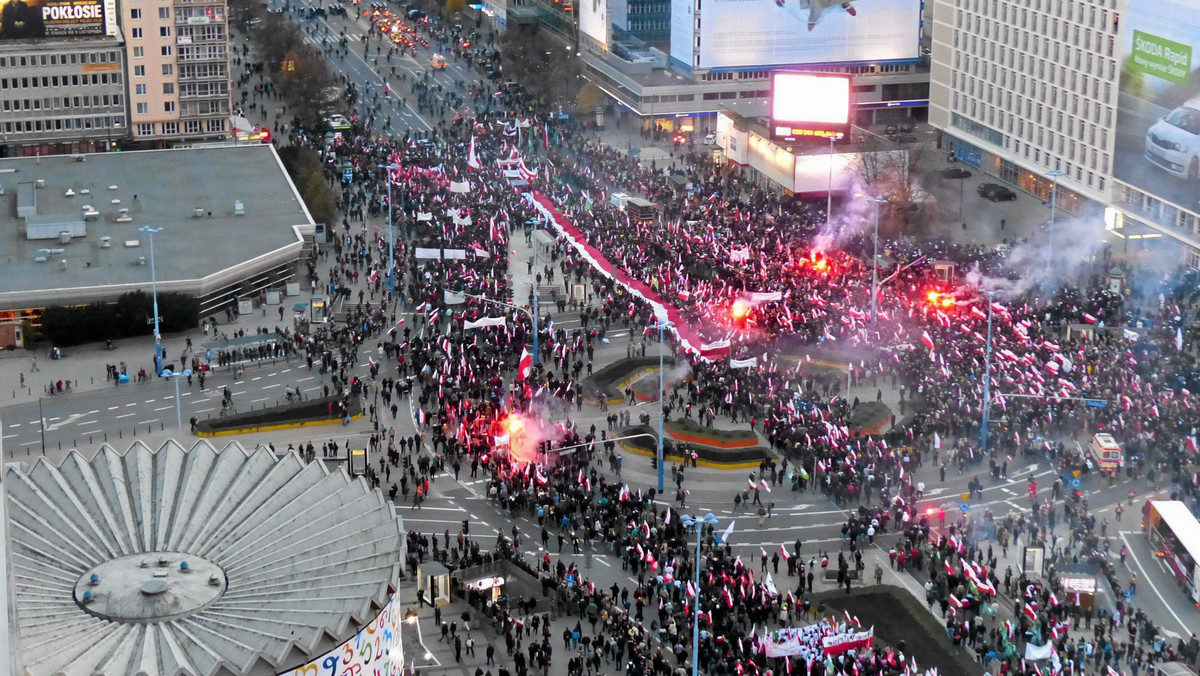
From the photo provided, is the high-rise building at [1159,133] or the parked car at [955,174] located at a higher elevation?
the high-rise building at [1159,133]

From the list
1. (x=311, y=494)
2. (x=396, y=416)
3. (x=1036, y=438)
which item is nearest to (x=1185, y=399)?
(x=1036, y=438)

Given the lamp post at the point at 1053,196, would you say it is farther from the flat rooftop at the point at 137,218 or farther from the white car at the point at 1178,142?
the flat rooftop at the point at 137,218

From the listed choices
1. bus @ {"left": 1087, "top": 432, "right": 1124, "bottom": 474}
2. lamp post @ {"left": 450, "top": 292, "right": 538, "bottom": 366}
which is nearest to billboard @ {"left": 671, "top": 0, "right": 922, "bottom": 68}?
lamp post @ {"left": 450, "top": 292, "right": 538, "bottom": 366}

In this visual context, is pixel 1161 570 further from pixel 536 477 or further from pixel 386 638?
pixel 386 638

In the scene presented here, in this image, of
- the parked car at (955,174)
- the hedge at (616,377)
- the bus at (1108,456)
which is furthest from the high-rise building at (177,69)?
the bus at (1108,456)

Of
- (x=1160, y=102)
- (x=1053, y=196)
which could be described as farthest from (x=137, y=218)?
(x=1160, y=102)

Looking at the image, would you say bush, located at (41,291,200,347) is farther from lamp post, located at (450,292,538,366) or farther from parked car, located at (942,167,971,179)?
parked car, located at (942,167,971,179)
